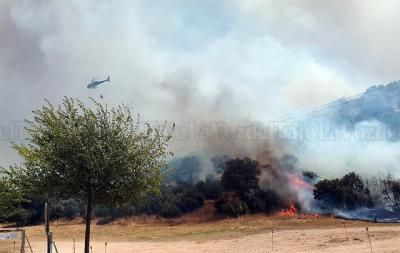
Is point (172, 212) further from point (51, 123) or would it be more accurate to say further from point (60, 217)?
point (51, 123)

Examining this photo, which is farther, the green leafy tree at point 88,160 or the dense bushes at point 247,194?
the dense bushes at point 247,194

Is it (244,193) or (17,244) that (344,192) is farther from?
(17,244)

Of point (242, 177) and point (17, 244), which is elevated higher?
point (242, 177)

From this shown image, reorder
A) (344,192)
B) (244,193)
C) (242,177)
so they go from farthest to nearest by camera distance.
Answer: (242,177), (244,193), (344,192)

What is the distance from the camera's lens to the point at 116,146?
20.5 meters

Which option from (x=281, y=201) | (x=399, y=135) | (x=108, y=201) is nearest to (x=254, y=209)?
(x=281, y=201)

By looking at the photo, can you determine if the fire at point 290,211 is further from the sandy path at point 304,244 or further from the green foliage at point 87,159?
the green foliage at point 87,159

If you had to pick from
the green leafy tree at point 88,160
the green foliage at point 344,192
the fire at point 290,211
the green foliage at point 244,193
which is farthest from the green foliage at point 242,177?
the green leafy tree at point 88,160

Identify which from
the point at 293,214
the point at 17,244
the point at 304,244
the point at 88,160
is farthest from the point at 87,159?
the point at 293,214

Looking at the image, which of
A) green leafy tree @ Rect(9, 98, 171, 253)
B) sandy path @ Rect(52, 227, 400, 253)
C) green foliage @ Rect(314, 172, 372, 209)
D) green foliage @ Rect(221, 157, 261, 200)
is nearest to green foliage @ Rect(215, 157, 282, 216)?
green foliage @ Rect(221, 157, 261, 200)

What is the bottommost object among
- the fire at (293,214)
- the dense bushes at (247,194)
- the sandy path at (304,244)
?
the fire at (293,214)

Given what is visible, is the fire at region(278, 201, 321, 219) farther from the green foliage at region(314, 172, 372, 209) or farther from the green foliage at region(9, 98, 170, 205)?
the green foliage at region(9, 98, 170, 205)

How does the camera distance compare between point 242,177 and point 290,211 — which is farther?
point 242,177

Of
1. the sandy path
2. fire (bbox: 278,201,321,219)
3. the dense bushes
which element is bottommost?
fire (bbox: 278,201,321,219)
